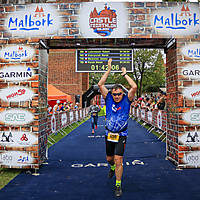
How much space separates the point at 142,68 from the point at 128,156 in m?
25.3

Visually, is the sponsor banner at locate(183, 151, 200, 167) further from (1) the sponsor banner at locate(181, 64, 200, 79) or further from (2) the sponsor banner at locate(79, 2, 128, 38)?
(2) the sponsor banner at locate(79, 2, 128, 38)

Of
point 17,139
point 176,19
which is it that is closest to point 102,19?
point 176,19

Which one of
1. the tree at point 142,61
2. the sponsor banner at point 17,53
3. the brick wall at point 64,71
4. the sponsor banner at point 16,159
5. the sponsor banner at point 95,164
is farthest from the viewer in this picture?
the tree at point 142,61

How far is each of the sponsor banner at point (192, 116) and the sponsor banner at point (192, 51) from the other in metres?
1.37

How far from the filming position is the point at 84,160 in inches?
225

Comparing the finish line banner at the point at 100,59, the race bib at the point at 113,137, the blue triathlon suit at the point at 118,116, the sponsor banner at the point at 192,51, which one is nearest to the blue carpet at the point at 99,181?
the race bib at the point at 113,137

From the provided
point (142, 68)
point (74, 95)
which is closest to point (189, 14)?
point (74, 95)

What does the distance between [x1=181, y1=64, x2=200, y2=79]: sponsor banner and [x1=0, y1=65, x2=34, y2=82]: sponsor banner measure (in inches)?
149

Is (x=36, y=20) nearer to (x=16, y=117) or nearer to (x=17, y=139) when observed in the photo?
(x=16, y=117)

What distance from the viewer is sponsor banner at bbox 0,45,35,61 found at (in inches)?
194

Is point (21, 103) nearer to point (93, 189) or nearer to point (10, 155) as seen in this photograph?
point (10, 155)

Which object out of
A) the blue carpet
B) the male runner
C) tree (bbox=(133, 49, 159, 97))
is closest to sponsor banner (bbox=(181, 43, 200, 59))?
the male runner

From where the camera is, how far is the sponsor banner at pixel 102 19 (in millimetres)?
4945

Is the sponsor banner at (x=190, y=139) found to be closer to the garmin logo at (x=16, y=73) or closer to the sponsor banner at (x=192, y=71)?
the sponsor banner at (x=192, y=71)
